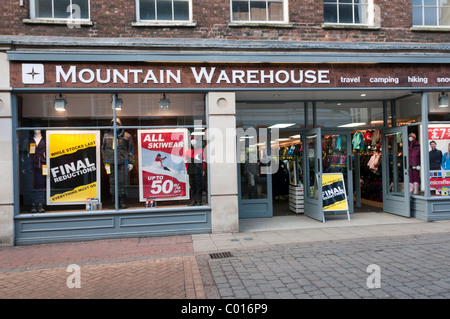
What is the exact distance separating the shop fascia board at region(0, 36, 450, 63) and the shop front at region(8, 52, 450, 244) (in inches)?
5.6

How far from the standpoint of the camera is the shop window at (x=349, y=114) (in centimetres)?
985

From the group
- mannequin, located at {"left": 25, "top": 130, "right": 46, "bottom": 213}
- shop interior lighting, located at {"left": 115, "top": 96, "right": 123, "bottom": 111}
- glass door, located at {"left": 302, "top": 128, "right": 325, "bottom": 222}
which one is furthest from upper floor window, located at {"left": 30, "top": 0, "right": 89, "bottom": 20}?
glass door, located at {"left": 302, "top": 128, "right": 325, "bottom": 222}

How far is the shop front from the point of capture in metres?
7.42

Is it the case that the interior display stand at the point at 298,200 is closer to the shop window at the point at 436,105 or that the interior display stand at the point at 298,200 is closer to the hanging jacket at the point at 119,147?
the shop window at the point at 436,105

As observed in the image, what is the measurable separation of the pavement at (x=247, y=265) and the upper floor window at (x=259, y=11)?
501 centimetres

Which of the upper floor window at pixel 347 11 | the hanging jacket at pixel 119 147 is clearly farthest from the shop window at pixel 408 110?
the hanging jacket at pixel 119 147

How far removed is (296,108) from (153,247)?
546 cm

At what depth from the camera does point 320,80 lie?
26.8ft

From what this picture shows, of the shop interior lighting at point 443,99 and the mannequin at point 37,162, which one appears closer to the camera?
the mannequin at point 37,162

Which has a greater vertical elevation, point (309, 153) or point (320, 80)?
point (320, 80)

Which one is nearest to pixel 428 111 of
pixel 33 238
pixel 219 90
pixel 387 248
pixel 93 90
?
pixel 387 248

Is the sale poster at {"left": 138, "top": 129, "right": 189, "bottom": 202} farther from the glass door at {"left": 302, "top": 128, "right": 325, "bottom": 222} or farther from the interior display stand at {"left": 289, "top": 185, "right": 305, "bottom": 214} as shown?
the interior display stand at {"left": 289, "top": 185, "right": 305, "bottom": 214}

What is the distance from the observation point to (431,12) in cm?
912

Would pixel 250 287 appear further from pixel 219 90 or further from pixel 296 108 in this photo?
pixel 296 108
